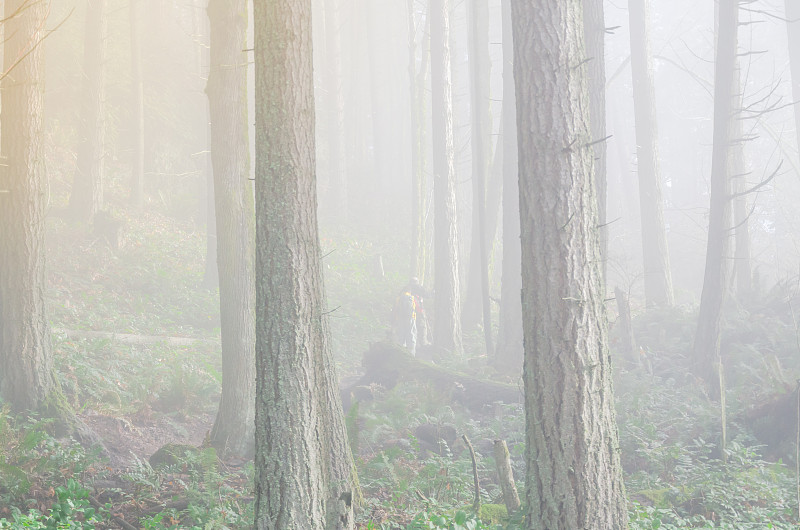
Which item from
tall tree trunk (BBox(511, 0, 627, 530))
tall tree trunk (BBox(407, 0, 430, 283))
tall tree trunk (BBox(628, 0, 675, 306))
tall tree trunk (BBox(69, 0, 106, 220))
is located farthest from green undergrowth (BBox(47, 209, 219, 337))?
tall tree trunk (BBox(628, 0, 675, 306))

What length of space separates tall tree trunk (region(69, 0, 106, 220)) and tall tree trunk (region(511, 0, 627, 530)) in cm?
1603

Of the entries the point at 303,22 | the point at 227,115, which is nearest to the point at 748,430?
A: the point at 303,22

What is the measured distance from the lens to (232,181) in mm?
8789

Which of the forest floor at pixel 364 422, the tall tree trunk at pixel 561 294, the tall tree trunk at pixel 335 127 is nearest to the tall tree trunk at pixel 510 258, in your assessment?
the forest floor at pixel 364 422

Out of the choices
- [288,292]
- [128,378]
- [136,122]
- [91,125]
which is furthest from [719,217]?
[136,122]

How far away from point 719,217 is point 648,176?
6.63 m

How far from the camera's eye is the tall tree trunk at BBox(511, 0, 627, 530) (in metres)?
4.69

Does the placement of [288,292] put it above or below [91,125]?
below

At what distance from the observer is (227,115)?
8.80 metres

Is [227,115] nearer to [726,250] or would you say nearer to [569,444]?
[569,444]

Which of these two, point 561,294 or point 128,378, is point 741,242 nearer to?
point 561,294

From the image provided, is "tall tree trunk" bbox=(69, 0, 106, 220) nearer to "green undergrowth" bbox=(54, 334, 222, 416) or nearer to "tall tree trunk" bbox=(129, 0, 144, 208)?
"tall tree trunk" bbox=(129, 0, 144, 208)

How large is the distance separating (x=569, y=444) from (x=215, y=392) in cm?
819

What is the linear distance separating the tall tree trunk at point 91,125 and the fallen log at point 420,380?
10020mm
